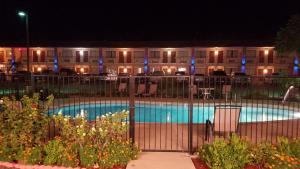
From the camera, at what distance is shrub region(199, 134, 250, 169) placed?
17.4 feet

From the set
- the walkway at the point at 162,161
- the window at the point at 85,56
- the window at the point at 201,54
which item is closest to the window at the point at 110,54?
the window at the point at 85,56

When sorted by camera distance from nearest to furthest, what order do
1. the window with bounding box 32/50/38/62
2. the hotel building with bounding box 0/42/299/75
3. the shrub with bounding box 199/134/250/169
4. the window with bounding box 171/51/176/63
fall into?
the shrub with bounding box 199/134/250/169 → the hotel building with bounding box 0/42/299/75 → the window with bounding box 171/51/176/63 → the window with bounding box 32/50/38/62

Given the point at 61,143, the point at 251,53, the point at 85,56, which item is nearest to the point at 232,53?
the point at 251,53

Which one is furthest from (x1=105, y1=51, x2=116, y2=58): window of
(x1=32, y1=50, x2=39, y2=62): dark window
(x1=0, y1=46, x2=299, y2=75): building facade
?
(x1=32, y1=50, x2=39, y2=62): dark window

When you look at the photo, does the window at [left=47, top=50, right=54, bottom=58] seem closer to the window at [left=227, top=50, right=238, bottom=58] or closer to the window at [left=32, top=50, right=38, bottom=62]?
the window at [left=32, top=50, right=38, bottom=62]

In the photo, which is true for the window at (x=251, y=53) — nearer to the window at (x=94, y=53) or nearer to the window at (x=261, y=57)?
the window at (x=261, y=57)

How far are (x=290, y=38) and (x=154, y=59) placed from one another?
17004 mm

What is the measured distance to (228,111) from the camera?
7.77 metres

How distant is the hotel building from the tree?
883 centimetres

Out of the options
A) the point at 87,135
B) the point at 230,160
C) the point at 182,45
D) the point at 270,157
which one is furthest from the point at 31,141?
the point at 182,45

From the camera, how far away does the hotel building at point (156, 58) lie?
38.4 metres

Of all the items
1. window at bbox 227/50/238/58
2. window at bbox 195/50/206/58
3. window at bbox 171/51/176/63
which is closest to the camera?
window at bbox 227/50/238/58

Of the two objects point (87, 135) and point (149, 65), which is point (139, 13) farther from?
point (87, 135)

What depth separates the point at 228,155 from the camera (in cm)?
532
